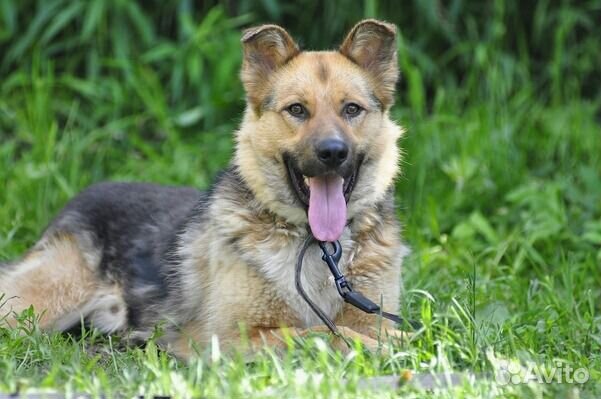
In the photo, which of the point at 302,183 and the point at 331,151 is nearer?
the point at 331,151

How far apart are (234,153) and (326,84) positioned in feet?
1.91

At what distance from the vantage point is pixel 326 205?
458cm

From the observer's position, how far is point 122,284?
530 centimetres

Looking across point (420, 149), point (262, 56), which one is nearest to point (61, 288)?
point (262, 56)

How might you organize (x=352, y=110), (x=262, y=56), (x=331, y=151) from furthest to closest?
1. (x=262, y=56)
2. (x=352, y=110)
3. (x=331, y=151)

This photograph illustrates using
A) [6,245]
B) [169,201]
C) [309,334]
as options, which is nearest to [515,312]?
[309,334]

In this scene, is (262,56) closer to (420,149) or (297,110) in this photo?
(297,110)

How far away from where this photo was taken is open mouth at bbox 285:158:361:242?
14.9 feet

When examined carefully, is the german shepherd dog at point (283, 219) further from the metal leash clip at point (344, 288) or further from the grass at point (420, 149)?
the grass at point (420, 149)

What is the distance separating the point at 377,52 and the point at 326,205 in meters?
0.82

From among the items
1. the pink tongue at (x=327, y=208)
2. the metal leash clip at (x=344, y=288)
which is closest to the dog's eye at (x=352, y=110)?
the pink tongue at (x=327, y=208)
